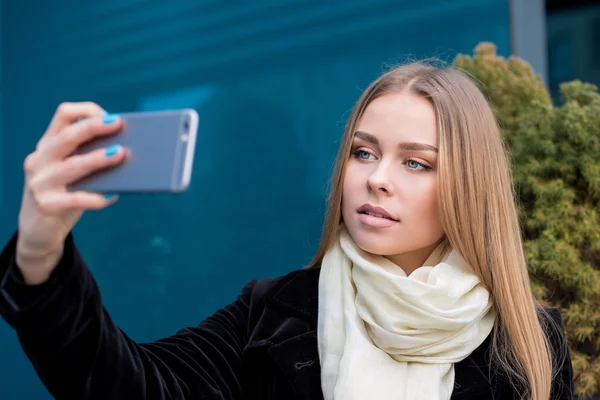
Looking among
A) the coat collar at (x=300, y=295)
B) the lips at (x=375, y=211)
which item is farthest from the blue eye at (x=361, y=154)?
the coat collar at (x=300, y=295)

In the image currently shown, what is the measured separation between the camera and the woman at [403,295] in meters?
1.64

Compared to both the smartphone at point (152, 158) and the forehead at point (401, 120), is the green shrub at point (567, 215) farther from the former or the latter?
the smartphone at point (152, 158)

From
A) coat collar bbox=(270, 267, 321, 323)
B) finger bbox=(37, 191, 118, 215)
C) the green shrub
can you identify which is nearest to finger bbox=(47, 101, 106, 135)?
finger bbox=(37, 191, 118, 215)

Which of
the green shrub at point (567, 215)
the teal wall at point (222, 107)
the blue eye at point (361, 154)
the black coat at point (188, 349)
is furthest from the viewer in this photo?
the teal wall at point (222, 107)

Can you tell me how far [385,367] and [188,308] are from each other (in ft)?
6.58

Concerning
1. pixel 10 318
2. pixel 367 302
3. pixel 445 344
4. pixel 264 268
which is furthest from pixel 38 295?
pixel 264 268

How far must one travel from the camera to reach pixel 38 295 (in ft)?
3.53

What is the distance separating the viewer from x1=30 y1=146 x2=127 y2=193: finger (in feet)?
3.24

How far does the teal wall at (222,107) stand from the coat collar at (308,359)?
1588mm

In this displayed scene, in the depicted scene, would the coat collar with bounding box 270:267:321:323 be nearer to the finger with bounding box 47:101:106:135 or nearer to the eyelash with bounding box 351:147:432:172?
the eyelash with bounding box 351:147:432:172

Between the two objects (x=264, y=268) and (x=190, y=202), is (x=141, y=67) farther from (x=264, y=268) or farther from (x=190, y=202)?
(x=264, y=268)

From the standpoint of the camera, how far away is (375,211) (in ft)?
5.41

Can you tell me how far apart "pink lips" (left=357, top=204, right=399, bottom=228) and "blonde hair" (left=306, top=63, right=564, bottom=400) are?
134 millimetres

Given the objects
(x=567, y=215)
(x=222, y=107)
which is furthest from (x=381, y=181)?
(x=222, y=107)
